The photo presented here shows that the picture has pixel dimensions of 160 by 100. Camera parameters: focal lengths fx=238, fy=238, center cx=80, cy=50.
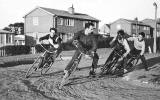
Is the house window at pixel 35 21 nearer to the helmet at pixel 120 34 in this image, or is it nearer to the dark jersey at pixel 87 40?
the helmet at pixel 120 34

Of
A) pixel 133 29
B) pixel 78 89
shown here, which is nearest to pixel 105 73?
pixel 78 89

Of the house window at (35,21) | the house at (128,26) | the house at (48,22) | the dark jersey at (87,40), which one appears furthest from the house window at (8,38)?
the dark jersey at (87,40)

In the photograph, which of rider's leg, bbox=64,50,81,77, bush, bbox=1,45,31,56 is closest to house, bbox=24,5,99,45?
bush, bbox=1,45,31,56

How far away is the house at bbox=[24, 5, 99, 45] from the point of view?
44312 millimetres

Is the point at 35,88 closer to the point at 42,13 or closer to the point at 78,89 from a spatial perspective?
the point at 78,89

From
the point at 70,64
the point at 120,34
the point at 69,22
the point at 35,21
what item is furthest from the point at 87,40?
the point at 35,21

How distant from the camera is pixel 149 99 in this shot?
5.82 metres

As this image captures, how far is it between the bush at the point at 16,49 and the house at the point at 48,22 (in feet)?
50.2

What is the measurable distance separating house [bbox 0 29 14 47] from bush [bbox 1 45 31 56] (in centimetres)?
1435

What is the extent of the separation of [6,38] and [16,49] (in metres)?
16.6

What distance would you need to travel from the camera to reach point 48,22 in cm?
4431

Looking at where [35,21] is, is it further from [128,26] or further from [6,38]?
[128,26]

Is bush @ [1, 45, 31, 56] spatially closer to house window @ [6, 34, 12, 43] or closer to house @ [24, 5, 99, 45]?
house @ [24, 5, 99, 45]

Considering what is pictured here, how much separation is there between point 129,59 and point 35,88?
558 cm
